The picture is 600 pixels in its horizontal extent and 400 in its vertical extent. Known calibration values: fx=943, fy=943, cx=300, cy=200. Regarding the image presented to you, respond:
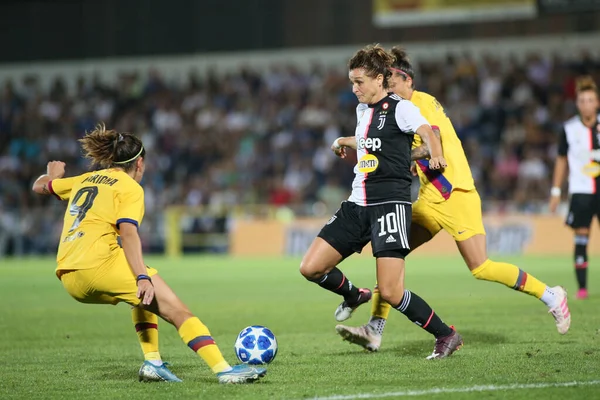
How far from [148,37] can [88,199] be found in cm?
2415

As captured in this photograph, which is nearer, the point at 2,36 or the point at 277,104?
the point at 277,104

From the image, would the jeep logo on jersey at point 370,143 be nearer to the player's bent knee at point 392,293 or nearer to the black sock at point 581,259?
the player's bent knee at point 392,293

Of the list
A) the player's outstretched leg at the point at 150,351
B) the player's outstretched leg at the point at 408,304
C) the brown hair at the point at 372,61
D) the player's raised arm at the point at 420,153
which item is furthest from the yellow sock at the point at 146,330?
the brown hair at the point at 372,61

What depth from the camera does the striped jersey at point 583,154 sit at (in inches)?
452

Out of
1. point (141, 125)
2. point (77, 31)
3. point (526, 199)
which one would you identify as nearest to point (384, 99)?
point (526, 199)

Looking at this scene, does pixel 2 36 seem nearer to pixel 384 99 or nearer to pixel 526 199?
pixel 526 199

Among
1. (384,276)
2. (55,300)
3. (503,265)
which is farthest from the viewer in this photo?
(55,300)

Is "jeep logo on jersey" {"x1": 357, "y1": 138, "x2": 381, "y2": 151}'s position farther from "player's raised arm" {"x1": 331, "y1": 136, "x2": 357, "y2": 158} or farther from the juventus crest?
"player's raised arm" {"x1": 331, "y1": 136, "x2": 357, "y2": 158}

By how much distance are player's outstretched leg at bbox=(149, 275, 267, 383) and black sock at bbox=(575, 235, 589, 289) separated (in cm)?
647

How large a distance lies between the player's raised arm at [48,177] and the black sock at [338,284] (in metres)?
2.22

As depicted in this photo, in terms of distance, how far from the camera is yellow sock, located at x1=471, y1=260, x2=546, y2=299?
7.79m

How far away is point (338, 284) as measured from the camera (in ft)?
26.0

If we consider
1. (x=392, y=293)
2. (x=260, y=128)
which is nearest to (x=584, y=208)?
(x=392, y=293)

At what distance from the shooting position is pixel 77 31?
30.7m
